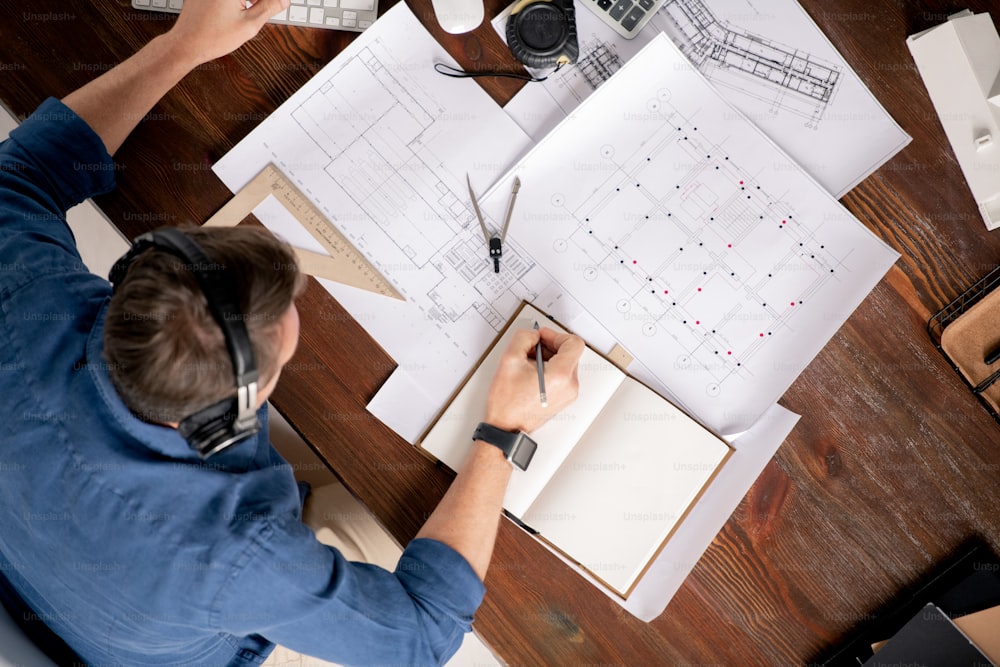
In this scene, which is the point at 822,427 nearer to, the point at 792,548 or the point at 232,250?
the point at 792,548

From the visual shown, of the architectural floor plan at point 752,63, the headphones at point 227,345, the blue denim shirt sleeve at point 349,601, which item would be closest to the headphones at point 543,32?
the architectural floor plan at point 752,63

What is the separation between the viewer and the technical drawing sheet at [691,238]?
99 centimetres

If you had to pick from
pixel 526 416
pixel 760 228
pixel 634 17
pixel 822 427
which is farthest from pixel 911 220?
pixel 526 416

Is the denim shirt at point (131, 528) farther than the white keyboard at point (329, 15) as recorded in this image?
No

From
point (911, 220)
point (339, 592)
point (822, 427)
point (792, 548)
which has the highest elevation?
point (339, 592)

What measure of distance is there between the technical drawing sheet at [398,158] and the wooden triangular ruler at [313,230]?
0.01 metres

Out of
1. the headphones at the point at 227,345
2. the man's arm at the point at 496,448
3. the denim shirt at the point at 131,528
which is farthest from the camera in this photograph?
the man's arm at the point at 496,448

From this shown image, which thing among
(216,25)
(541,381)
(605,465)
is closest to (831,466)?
(605,465)

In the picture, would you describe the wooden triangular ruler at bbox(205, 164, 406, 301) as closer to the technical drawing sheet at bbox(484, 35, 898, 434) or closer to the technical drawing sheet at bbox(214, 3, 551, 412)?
the technical drawing sheet at bbox(214, 3, 551, 412)

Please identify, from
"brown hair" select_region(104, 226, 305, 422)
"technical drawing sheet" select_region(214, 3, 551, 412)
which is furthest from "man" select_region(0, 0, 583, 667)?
"technical drawing sheet" select_region(214, 3, 551, 412)

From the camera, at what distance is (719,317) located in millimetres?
994

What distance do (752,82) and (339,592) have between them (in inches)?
37.1

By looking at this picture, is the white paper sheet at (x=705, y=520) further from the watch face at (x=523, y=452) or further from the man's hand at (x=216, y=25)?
the man's hand at (x=216, y=25)

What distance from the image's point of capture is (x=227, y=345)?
62 centimetres
